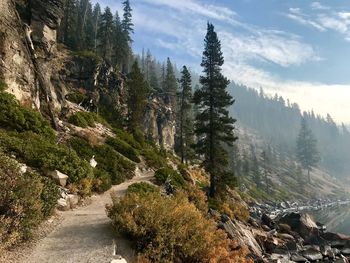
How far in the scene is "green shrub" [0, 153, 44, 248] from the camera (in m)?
10.5

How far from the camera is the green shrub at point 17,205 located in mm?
10453

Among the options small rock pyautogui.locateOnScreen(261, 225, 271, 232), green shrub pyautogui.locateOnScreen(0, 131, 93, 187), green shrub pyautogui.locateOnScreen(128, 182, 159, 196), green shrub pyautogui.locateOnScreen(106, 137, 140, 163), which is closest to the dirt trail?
green shrub pyautogui.locateOnScreen(0, 131, 93, 187)

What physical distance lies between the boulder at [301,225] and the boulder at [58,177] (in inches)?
971

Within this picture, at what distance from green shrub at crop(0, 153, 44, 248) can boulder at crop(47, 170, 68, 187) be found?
182 inches

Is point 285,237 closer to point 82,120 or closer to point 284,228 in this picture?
point 284,228

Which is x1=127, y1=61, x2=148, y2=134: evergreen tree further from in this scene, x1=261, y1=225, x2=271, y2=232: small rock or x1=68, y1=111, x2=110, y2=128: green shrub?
x1=261, y1=225, x2=271, y2=232: small rock

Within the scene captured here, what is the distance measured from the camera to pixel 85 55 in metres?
59.5

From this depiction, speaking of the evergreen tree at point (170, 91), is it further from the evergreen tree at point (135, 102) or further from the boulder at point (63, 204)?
the boulder at point (63, 204)

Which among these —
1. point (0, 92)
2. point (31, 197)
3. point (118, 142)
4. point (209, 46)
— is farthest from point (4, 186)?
point (209, 46)

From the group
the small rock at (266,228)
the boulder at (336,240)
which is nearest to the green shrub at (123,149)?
the small rock at (266,228)

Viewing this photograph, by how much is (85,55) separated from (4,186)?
51.0 metres

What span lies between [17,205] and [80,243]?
7.53ft

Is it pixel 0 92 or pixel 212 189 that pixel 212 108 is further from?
pixel 0 92

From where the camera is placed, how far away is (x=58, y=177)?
17.5 m
